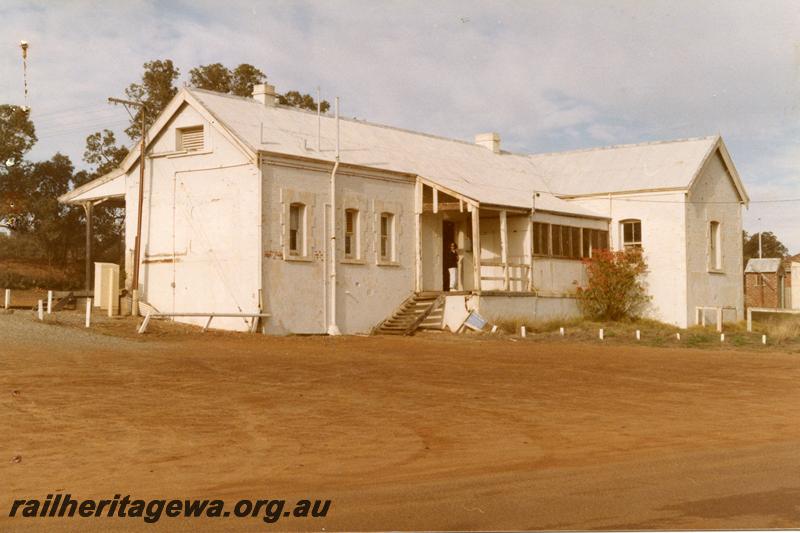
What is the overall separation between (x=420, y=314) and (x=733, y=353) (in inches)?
346

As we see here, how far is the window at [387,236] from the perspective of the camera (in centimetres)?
2950

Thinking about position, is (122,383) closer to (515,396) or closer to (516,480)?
(515,396)

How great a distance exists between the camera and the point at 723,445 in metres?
10.6

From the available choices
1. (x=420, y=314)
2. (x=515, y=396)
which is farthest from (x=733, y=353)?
(x=515, y=396)

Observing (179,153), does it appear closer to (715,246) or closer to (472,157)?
(472,157)

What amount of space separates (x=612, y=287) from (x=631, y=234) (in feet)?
9.47

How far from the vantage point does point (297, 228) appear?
2675cm

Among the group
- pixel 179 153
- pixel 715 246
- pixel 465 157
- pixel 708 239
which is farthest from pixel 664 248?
Answer: pixel 179 153

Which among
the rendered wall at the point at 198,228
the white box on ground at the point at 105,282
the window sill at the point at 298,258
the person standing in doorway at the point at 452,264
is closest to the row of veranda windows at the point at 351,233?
the window sill at the point at 298,258

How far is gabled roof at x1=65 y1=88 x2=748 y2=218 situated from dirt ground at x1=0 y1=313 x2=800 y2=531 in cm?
885

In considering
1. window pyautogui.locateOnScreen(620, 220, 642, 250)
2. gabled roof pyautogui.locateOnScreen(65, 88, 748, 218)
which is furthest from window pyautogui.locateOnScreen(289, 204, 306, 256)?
window pyautogui.locateOnScreen(620, 220, 642, 250)

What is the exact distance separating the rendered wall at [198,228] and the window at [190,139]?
180 mm

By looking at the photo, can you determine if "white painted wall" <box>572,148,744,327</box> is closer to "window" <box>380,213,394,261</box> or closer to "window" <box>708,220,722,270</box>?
"window" <box>708,220,722,270</box>

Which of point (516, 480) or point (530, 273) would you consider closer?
point (516, 480)
